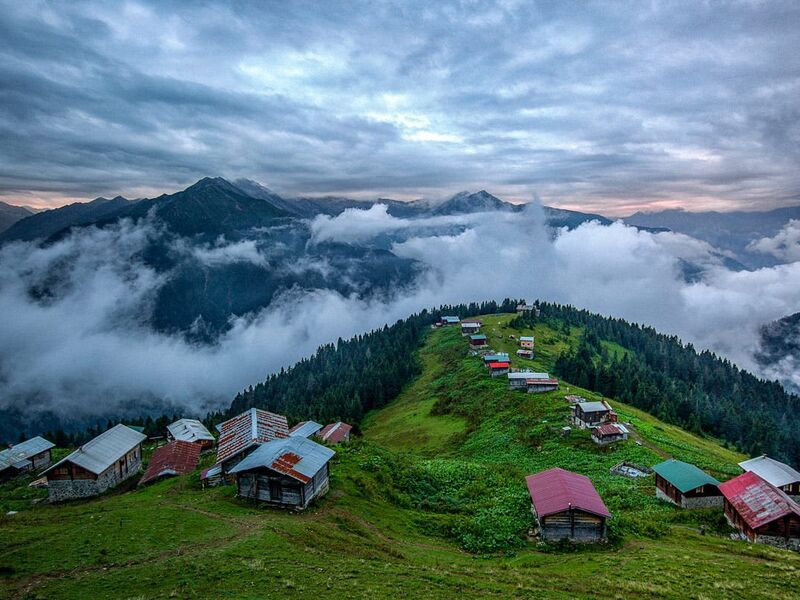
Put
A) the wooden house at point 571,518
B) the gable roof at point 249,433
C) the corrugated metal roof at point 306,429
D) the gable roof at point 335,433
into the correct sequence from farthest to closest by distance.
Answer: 1. the gable roof at point 335,433
2. the corrugated metal roof at point 306,429
3. the gable roof at point 249,433
4. the wooden house at point 571,518

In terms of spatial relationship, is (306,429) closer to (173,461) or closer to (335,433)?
(335,433)

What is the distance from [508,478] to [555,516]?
1677 cm

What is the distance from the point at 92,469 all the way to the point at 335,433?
140 feet

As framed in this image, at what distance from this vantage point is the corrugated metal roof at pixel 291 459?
38.7 meters

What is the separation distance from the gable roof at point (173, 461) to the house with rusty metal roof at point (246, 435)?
5.09 meters

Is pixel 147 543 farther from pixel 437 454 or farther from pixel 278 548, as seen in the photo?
pixel 437 454

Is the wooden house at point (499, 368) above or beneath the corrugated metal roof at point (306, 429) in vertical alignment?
above

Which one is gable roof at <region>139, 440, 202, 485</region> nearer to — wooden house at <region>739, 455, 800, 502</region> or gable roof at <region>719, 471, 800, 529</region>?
gable roof at <region>719, 471, 800, 529</region>

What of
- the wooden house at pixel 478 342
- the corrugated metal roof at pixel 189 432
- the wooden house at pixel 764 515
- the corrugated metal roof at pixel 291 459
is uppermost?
the corrugated metal roof at pixel 291 459

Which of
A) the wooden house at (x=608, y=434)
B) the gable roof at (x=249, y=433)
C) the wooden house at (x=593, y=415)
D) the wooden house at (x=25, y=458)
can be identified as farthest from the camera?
the wooden house at (x=593, y=415)

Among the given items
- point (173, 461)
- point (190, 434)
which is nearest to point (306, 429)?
point (190, 434)

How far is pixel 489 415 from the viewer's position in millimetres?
97812

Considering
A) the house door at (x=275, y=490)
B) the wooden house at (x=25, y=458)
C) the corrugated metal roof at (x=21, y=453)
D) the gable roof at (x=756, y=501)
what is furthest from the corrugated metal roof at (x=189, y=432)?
the gable roof at (x=756, y=501)

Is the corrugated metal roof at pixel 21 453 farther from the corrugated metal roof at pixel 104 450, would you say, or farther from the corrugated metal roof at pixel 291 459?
the corrugated metal roof at pixel 291 459
